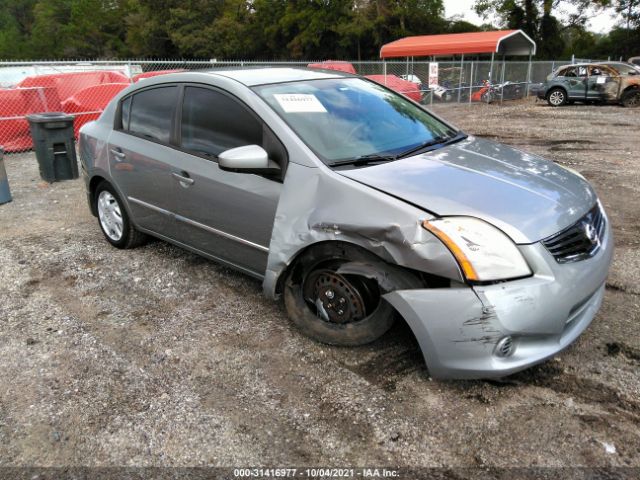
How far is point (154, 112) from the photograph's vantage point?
417 cm

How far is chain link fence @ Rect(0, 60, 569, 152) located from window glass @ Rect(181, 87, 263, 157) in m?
0.66

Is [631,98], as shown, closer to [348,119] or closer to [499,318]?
[348,119]

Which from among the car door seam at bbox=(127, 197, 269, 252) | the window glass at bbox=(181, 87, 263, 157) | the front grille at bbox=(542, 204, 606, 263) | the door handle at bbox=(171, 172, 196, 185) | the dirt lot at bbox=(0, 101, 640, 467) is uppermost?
the window glass at bbox=(181, 87, 263, 157)

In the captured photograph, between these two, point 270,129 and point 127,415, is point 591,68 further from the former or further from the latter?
point 127,415

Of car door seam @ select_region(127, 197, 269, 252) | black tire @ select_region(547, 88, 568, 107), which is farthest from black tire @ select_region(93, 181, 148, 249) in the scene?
black tire @ select_region(547, 88, 568, 107)

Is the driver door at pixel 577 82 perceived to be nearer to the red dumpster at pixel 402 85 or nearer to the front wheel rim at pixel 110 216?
the red dumpster at pixel 402 85

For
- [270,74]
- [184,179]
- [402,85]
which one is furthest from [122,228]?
[402,85]

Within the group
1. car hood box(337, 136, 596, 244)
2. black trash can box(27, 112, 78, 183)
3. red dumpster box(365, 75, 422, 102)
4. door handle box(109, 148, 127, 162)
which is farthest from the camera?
red dumpster box(365, 75, 422, 102)

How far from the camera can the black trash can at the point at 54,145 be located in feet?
25.1

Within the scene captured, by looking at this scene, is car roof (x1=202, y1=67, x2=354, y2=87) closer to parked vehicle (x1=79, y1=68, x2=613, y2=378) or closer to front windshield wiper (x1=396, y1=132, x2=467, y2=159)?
parked vehicle (x1=79, y1=68, x2=613, y2=378)

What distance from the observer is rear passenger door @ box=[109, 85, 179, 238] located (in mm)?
3971

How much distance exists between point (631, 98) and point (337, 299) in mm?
18148

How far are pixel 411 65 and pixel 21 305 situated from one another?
66.7ft

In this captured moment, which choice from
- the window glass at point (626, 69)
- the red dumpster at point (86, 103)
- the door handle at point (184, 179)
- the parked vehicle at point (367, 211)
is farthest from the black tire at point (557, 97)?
the door handle at point (184, 179)
